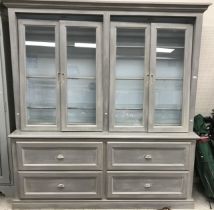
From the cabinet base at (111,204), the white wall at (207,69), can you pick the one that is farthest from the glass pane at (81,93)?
the white wall at (207,69)

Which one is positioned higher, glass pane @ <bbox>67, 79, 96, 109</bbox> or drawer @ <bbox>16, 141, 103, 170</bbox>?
glass pane @ <bbox>67, 79, 96, 109</bbox>

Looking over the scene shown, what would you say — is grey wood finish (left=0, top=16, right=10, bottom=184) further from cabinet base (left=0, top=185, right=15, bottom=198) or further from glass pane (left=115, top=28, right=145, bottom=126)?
glass pane (left=115, top=28, right=145, bottom=126)

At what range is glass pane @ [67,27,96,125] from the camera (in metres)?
2.14

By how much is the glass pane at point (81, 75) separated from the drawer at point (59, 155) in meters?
0.24

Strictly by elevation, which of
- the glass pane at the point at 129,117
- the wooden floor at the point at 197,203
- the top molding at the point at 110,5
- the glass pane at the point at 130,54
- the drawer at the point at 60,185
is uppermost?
the top molding at the point at 110,5

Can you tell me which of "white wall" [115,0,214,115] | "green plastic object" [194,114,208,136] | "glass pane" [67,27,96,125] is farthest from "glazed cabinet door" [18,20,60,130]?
"white wall" [115,0,214,115]

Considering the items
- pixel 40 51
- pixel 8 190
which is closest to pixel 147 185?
pixel 8 190

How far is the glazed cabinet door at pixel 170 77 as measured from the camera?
2090 mm

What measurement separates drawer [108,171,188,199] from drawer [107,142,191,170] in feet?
0.23

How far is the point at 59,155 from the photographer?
2.15 metres

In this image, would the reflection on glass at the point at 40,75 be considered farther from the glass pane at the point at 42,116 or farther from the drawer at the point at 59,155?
the drawer at the point at 59,155

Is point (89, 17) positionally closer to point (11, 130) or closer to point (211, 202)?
point (11, 130)

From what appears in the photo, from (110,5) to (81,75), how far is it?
677 millimetres

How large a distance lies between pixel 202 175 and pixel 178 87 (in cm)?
91
